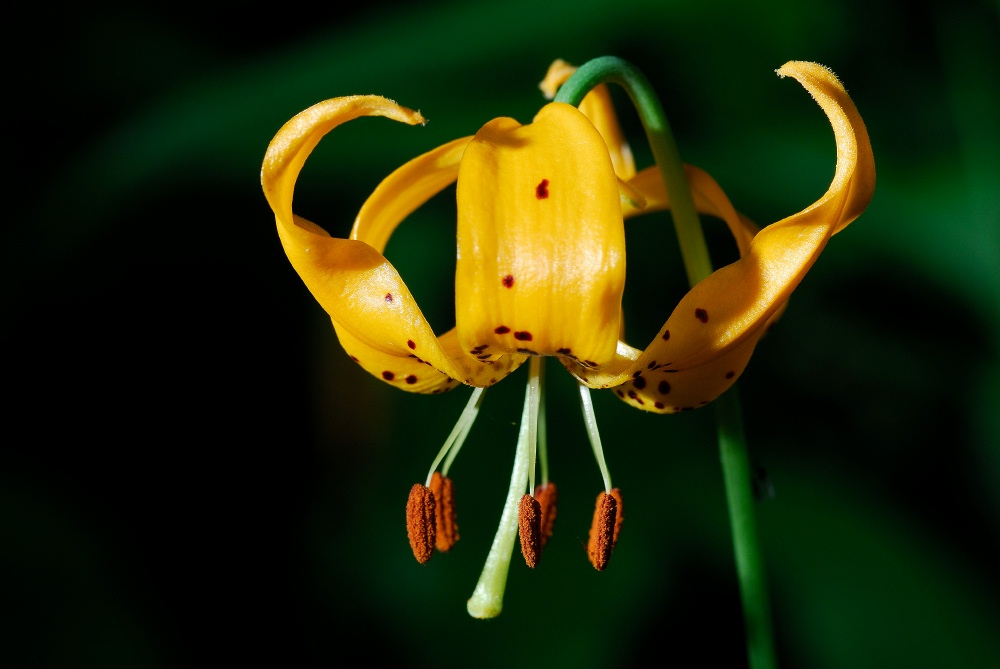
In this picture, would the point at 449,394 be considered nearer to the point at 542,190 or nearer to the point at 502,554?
the point at 502,554

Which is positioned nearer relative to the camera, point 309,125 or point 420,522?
point 309,125

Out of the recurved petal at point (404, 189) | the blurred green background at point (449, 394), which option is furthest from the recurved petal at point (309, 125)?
the blurred green background at point (449, 394)

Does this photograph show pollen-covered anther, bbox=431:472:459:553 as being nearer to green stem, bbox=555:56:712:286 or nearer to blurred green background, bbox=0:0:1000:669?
green stem, bbox=555:56:712:286

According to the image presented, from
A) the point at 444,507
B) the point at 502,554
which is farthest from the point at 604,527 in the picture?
the point at 444,507

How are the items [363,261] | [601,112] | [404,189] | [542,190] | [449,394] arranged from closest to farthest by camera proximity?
[542,190], [363,261], [404,189], [601,112], [449,394]

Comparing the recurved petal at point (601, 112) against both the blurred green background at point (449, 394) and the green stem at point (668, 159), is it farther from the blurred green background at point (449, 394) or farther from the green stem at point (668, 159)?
the blurred green background at point (449, 394)

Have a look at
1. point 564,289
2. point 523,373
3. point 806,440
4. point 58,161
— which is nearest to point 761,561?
point 564,289

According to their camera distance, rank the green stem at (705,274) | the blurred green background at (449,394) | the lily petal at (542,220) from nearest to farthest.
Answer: the lily petal at (542,220)
the green stem at (705,274)
the blurred green background at (449,394)

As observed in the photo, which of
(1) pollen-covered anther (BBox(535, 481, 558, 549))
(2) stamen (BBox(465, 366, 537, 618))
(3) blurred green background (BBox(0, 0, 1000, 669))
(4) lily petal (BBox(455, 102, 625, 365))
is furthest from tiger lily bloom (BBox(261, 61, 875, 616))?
(3) blurred green background (BBox(0, 0, 1000, 669))
